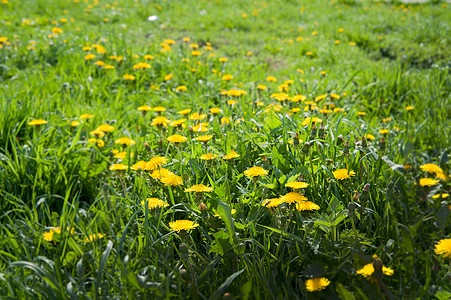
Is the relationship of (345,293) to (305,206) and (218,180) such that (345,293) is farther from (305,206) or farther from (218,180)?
(218,180)

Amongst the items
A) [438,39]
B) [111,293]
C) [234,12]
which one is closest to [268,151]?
[111,293]

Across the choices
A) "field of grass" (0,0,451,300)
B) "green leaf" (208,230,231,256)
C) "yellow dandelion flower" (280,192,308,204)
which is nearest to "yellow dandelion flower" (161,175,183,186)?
"field of grass" (0,0,451,300)

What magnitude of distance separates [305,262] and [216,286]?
0.34 metres

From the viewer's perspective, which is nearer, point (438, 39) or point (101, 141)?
point (101, 141)

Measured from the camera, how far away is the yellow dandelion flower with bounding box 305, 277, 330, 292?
1154 millimetres

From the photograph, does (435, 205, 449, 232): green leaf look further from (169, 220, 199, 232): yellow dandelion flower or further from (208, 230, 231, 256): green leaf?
(169, 220, 199, 232): yellow dandelion flower

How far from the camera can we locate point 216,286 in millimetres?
1303

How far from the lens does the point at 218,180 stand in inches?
65.1

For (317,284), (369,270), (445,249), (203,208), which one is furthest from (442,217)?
(203,208)

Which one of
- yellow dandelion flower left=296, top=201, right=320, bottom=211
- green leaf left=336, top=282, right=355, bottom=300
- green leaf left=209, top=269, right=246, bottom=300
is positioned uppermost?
yellow dandelion flower left=296, top=201, right=320, bottom=211

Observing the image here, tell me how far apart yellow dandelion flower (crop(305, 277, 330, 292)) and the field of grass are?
11 millimetres

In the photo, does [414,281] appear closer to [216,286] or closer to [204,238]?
[216,286]

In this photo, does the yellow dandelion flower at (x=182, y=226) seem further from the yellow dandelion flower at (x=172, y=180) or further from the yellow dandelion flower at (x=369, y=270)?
the yellow dandelion flower at (x=369, y=270)

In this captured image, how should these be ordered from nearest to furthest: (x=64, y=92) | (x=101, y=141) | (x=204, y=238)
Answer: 1. (x=204, y=238)
2. (x=101, y=141)
3. (x=64, y=92)
